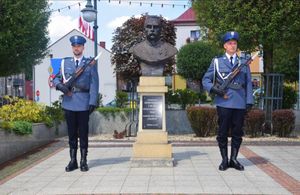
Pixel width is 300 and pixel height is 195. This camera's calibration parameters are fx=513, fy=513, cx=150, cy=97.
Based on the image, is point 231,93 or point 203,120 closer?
point 231,93

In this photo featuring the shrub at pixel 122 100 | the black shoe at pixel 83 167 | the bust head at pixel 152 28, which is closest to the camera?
the black shoe at pixel 83 167

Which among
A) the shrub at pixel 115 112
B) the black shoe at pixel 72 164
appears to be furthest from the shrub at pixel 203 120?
the black shoe at pixel 72 164

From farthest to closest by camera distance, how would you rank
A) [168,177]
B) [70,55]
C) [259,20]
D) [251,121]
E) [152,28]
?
[70,55] < [251,121] < [259,20] < [152,28] < [168,177]

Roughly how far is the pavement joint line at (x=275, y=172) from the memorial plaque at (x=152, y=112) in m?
2.16

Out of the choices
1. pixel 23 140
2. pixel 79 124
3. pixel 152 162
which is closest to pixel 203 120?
pixel 23 140

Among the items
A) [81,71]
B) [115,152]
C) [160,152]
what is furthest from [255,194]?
[115,152]

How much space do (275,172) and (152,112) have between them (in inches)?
102

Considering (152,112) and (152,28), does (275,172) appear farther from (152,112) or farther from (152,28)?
(152,28)

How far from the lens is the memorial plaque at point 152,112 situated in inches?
397

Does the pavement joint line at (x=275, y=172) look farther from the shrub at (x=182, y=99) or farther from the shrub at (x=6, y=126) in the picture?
the shrub at (x=182, y=99)

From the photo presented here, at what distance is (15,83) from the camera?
66062mm

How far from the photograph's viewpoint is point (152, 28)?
10188 millimetres

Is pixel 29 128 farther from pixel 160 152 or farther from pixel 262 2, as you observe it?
pixel 262 2

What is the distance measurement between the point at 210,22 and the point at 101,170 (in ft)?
25.3
